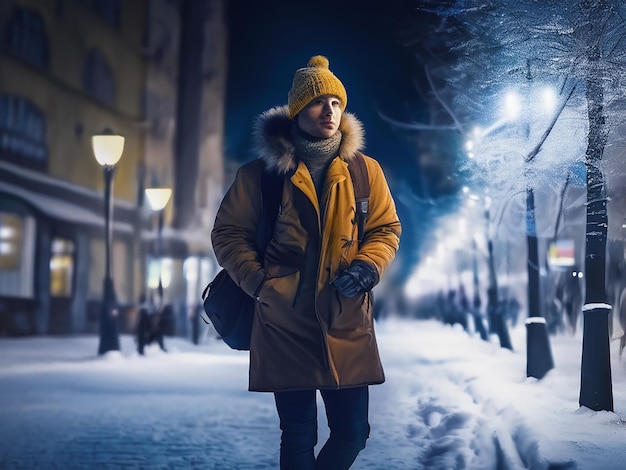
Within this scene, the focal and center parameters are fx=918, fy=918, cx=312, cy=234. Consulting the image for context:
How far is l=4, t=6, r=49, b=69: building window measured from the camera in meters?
7.30

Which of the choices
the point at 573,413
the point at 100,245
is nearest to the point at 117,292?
the point at 100,245

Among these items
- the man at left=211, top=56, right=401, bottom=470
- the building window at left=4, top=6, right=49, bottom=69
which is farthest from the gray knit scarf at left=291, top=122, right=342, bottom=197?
the building window at left=4, top=6, right=49, bottom=69

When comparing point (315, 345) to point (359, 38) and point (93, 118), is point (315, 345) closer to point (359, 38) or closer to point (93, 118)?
point (359, 38)

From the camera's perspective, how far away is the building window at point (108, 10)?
715 centimetres

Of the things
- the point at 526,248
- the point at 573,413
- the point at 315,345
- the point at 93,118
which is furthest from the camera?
the point at 93,118

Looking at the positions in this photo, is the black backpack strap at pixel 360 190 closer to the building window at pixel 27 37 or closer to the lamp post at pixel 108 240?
the lamp post at pixel 108 240

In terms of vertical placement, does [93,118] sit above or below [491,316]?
above

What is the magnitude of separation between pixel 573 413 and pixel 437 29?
2.02 m

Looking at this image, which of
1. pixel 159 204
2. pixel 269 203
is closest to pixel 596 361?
pixel 269 203

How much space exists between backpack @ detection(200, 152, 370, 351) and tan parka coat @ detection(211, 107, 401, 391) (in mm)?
34

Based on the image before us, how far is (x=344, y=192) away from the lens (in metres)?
2.96

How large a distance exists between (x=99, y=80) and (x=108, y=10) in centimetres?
126

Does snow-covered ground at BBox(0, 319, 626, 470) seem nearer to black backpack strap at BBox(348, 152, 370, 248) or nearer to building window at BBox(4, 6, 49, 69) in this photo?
black backpack strap at BBox(348, 152, 370, 248)

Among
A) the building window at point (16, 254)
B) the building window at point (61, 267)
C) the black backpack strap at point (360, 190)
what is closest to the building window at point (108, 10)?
the building window at point (61, 267)
